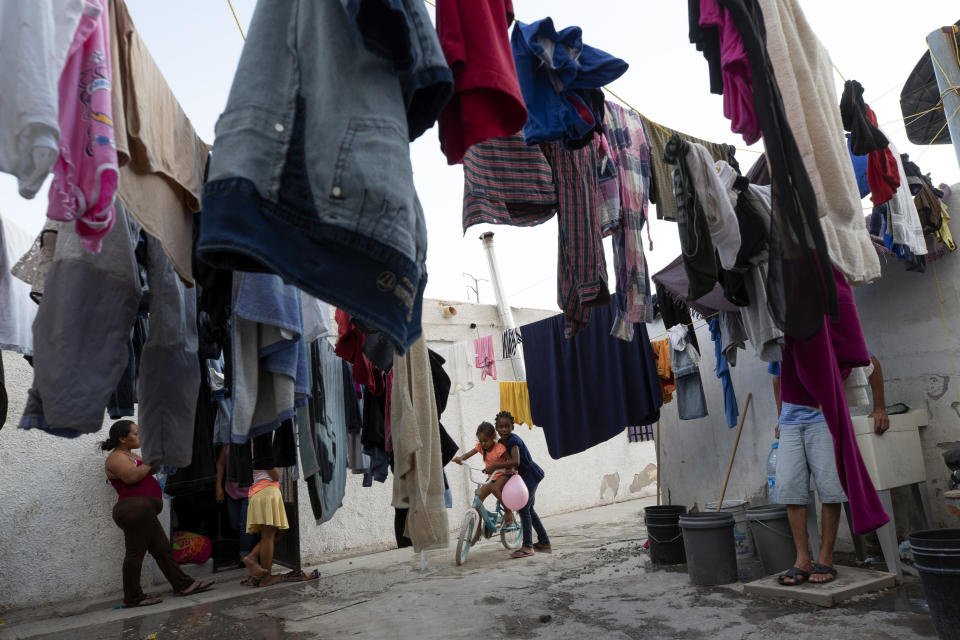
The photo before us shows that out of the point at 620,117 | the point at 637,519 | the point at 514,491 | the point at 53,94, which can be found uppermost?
the point at 620,117

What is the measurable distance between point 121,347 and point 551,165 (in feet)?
6.93

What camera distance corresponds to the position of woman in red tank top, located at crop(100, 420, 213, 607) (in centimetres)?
544

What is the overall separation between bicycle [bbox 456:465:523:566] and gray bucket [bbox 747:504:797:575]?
311cm

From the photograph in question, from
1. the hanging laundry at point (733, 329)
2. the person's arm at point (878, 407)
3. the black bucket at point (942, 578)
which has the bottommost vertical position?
the black bucket at point (942, 578)

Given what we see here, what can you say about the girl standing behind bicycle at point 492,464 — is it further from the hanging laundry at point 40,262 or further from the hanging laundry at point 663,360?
the hanging laundry at point 40,262

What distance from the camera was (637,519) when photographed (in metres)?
8.93

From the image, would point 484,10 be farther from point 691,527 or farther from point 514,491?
point 514,491

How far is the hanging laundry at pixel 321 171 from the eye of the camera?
45.6 inches

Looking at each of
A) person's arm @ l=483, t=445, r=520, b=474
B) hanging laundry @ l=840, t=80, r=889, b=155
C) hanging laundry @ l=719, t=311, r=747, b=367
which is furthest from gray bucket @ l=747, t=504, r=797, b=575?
person's arm @ l=483, t=445, r=520, b=474

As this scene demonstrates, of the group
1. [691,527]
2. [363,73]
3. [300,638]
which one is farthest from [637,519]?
[363,73]

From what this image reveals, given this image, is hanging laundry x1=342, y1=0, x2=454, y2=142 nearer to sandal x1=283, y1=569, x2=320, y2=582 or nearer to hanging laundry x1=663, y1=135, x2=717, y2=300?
hanging laundry x1=663, y1=135, x2=717, y2=300

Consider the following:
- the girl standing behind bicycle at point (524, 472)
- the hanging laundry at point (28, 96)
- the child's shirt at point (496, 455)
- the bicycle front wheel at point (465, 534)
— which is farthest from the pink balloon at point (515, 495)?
the hanging laundry at point (28, 96)

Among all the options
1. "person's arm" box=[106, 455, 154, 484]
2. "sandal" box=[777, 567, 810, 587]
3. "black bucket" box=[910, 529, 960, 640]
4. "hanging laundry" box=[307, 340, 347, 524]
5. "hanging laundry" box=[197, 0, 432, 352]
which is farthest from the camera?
"person's arm" box=[106, 455, 154, 484]

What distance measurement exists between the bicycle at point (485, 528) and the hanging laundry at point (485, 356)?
3.09 m
